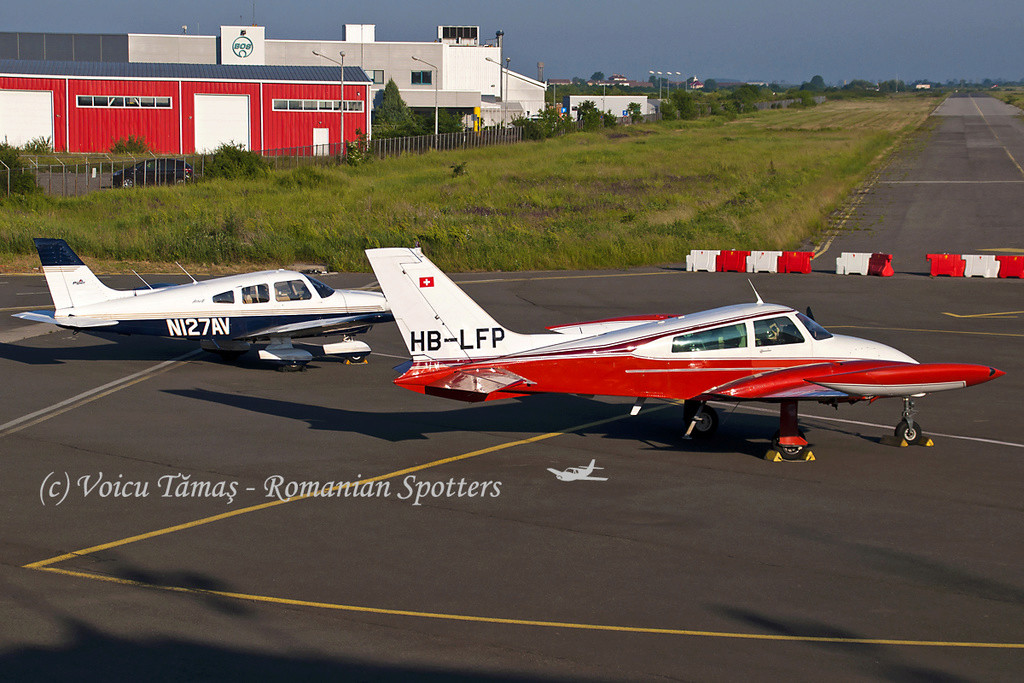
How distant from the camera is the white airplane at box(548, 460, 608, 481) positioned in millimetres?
16386

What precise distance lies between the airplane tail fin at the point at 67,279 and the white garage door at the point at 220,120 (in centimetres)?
7065

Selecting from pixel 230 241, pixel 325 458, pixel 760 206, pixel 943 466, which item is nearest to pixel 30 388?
pixel 325 458

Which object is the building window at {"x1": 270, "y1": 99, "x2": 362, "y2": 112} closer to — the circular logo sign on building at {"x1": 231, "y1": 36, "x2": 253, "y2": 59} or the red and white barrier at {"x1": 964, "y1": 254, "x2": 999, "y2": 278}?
the circular logo sign on building at {"x1": 231, "y1": 36, "x2": 253, "y2": 59}

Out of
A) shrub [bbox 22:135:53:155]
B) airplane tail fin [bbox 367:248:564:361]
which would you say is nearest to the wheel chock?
airplane tail fin [bbox 367:248:564:361]

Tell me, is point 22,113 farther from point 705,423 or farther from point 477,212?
point 705,423

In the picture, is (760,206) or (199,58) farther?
(199,58)

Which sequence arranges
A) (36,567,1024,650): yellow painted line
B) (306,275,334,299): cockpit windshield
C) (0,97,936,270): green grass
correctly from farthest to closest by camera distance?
(0,97,936,270): green grass < (306,275,334,299): cockpit windshield < (36,567,1024,650): yellow painted line

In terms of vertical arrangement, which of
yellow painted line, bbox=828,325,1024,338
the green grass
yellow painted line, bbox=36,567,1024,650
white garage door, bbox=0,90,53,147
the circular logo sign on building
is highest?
the circular logo sign on building

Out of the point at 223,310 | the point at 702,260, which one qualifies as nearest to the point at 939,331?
the point at 702,260

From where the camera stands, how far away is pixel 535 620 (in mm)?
11156

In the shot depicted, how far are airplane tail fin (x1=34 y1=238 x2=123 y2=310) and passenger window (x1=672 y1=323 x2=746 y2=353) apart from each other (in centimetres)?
1388

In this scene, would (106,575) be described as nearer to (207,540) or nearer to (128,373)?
(207,540)

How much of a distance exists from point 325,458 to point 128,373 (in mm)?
9350

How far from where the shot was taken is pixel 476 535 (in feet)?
45.3
